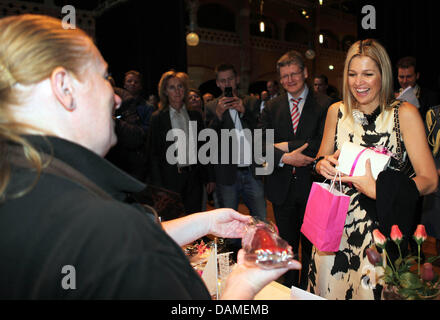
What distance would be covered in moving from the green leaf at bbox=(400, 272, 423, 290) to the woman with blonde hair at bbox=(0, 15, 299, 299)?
0.28 m

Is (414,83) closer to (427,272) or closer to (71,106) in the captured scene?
(427,272)

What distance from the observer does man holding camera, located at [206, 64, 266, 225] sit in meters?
3.26

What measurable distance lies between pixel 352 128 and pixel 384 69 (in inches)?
13.8

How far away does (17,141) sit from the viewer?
1.98ft

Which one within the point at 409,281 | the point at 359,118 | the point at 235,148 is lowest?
the point at 409,281

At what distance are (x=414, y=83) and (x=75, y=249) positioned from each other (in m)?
4.67

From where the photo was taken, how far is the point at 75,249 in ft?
1.66

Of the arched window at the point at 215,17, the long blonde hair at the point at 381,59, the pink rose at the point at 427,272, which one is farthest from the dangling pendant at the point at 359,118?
the arched window at the point at 215,17

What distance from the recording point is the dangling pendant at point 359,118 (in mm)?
1868

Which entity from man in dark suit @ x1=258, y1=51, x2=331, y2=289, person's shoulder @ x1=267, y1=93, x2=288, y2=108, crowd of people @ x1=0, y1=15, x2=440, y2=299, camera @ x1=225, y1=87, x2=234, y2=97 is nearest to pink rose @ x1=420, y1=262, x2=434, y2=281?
crowd of people @ x1=0, y1=15, x2=440, y2=299

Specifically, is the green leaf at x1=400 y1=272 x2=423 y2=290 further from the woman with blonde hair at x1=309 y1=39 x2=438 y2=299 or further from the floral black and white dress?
the floral black and white dress

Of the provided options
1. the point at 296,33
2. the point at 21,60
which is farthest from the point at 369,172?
the point at 296,33

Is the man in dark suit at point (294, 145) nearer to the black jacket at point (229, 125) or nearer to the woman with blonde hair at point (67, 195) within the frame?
the black jacket at point (229, 125)

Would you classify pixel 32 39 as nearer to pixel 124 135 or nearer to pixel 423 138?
pixel 423 138
